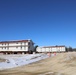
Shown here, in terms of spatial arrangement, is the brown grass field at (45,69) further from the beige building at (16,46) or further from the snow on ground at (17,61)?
the beige building at (16,46)

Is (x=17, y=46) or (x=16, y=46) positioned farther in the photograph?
(x=16, y=46)

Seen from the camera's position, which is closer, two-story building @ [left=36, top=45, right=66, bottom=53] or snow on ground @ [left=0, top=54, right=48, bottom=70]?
snow on ground @ [left=0, top=54, right=48, bottom=70]

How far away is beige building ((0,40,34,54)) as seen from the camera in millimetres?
105894

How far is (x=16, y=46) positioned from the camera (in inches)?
4289

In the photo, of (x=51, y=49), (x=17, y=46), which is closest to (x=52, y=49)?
(x=51, y=49)

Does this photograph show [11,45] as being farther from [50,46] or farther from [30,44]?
[50,46]

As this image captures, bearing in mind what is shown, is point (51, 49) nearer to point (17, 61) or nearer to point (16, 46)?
point (16, 46)

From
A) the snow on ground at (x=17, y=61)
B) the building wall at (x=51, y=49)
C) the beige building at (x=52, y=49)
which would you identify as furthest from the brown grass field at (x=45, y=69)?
the beige building at (x=52, y=49)

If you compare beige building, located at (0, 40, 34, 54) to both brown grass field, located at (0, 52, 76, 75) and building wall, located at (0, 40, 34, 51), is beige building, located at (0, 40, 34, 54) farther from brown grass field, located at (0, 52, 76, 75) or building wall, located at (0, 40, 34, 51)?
brown grass field, located at (0, 52, 76, 75)

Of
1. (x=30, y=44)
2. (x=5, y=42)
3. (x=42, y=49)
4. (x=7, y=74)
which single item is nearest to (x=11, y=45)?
(x=5, y=42)

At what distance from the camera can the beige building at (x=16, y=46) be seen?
4169 inches

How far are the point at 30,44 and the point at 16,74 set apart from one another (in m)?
79.9

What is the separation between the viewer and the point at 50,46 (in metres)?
144

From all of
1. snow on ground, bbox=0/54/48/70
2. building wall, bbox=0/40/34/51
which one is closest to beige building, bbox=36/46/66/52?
building wall, bbox=0/40/34/51
